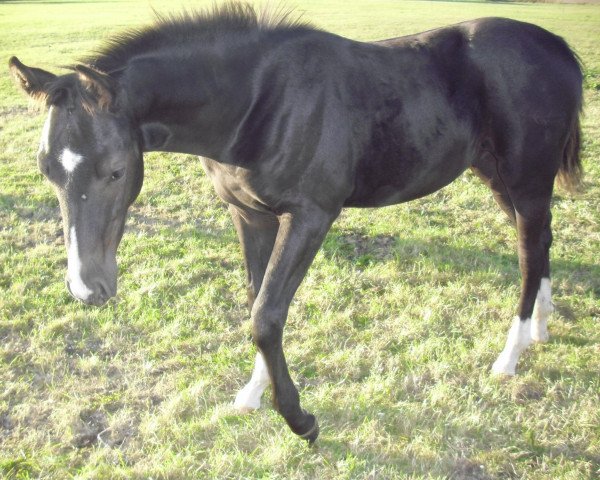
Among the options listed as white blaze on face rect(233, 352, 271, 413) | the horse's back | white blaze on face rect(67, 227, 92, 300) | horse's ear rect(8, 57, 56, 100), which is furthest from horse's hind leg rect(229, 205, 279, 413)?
horse's ear rect(8, 57, 56, 100)

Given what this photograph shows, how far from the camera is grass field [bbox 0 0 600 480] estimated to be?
2449 mm

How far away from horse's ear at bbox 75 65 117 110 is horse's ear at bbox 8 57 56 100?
0.58 ft

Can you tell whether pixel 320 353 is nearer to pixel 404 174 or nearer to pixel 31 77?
pixel 404 174

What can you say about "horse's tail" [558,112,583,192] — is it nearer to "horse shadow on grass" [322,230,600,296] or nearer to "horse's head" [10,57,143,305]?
"horse shadow on grass" [322,230,600,296]

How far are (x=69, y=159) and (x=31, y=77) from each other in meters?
0.38

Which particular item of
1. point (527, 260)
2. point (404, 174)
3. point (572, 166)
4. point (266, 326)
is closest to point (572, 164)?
point (572, 166)

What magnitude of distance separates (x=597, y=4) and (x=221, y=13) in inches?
805

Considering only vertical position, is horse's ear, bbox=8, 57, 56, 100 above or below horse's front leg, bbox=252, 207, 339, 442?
above

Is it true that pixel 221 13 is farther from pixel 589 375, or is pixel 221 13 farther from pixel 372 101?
pixel 589 375

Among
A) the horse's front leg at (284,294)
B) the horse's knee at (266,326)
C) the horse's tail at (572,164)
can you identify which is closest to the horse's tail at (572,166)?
the horse's tail at (572,164)

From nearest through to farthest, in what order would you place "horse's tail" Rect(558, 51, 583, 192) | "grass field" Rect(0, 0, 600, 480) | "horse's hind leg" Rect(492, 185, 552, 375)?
"grass field" Rect(0, 0, 600, 480) → "horse's hind leg" Rect(492, 185, 552, 375) → "horse's tail" Rect(558, 51, 583, 192)

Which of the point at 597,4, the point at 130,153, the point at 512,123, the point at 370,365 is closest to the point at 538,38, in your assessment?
the point at 512,123

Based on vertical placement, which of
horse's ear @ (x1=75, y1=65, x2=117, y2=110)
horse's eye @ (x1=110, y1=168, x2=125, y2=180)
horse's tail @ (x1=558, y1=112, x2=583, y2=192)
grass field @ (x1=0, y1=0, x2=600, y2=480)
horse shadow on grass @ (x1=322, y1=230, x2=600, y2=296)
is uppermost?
horse's ear @ (x1=75, y1=65, x2=117, y2=110)

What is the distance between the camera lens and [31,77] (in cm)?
198
